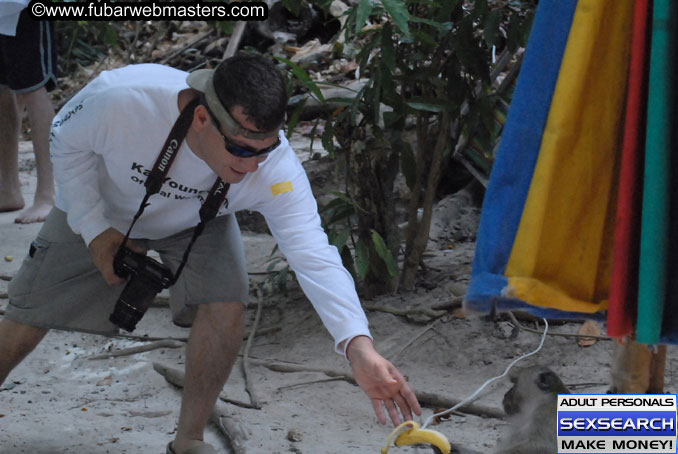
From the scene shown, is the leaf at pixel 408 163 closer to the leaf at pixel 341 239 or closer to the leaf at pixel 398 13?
the leaf at pixel 341 239

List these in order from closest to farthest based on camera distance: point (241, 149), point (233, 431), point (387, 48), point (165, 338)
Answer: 1. point (241, 149)
2. point (233, 431)
3. point (387, 48)
4. point (165, 338)

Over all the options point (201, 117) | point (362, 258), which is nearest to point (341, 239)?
point (362, 258)

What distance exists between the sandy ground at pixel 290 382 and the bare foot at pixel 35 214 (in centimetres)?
57

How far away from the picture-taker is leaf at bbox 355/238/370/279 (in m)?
3.81

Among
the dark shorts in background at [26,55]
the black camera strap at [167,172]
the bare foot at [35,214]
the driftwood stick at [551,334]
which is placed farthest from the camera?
the bare foot at [35,214]

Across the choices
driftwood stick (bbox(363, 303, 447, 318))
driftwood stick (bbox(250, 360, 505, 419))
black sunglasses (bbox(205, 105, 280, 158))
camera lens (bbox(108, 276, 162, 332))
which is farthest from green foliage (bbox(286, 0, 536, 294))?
camera lens (bbox(108, 276, 162, 332))

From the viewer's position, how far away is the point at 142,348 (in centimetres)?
387

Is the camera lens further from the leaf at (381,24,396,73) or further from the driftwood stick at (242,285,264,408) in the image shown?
the leaf at (381,24,396,73)

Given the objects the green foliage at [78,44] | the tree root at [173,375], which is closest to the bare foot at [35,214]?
the tree root at [173,375]

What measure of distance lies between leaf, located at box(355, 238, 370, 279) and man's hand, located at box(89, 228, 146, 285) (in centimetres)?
136

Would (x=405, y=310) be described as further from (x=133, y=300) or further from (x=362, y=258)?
(x=133, y=300)

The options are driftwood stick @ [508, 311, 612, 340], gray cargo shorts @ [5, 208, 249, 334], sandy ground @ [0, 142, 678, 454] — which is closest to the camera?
gray cargo shorts @ [5, 208, 249, 334]

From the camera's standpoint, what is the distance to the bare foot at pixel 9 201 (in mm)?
5090

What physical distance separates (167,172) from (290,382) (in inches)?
51.1
